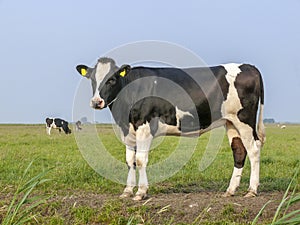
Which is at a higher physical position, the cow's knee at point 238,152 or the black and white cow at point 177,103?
the black and white cow at point 177,103

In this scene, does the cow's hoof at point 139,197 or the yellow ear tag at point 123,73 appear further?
the yellow ear tag at point 123,73

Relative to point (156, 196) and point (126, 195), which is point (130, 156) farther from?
point (156, 196)

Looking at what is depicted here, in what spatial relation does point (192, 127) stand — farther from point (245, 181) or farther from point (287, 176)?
point (287, 176)

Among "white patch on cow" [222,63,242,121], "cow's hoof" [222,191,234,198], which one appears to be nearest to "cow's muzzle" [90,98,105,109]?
"white patch on cow" [222,63,242,121]

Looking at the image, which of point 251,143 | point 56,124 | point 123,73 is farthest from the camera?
point 56,124

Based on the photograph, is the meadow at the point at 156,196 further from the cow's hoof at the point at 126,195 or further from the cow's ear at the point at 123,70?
the cow's ear at the point at 123,70

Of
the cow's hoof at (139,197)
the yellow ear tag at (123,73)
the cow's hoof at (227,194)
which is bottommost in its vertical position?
the cow's hoof at (227,194)

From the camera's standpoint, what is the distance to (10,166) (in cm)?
1079

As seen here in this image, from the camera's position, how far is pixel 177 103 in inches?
289

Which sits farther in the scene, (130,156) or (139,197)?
(130,156)

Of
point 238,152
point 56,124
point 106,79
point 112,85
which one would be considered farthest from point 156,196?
point 56,124

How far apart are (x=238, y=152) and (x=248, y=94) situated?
3.34 ft

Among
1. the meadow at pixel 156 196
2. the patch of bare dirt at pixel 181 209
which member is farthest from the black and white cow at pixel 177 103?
the patch of bare dirt at pixel 181 209

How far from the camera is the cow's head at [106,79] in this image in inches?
278
